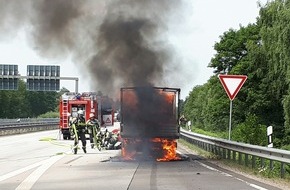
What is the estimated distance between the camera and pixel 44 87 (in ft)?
156

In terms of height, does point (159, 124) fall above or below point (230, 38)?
below

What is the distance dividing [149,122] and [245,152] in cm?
409

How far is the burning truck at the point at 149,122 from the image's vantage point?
1869cm

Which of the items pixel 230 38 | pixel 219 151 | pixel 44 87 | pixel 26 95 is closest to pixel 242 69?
pixel 230 38

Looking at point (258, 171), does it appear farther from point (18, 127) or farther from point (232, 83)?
point (18, 127)

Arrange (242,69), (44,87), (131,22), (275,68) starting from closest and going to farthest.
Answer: (131,22), (275,68), (44,87), (242,69)

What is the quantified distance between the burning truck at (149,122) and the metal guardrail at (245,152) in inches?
66.4

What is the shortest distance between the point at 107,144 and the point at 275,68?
1037 cm

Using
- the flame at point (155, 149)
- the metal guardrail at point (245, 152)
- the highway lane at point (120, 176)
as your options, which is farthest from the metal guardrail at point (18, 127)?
the highway lane at point (120, 176)

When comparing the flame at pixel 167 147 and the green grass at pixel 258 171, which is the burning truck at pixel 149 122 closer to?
the flame at pixel 167 147

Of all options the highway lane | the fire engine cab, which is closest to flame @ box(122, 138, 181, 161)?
the highway lane

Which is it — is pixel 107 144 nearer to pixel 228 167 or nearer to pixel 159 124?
pixel 159 124

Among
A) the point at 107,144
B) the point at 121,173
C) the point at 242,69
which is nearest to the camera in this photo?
the point at 121,173

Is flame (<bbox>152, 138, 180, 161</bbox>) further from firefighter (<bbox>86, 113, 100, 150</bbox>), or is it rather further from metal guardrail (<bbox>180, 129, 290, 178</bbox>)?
firefighter (<bbox>86, 113, 100, 150</bbox>)
